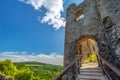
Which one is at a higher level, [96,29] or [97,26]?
[97,26]

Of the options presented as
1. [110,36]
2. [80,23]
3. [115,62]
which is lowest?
[115,62]

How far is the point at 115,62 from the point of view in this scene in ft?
19.5

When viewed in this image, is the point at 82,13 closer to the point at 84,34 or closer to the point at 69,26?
the point at 69,26

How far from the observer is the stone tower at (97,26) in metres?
5.90

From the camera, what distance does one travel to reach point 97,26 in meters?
7.89

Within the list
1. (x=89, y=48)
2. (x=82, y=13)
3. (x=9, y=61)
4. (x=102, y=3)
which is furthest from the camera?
(x=9, y=61)

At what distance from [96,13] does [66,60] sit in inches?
139

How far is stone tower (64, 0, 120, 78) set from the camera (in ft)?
19.4

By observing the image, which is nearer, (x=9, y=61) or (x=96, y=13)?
(x=96, y=13)

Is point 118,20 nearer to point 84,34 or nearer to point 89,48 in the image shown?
point 84,34

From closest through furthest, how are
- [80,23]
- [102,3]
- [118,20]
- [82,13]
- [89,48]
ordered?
1. [118,20]
2. [102,3]
3. [80,23]
4. [82,13]
5. [89,48]

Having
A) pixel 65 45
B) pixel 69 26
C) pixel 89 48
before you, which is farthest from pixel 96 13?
pixel 89 48

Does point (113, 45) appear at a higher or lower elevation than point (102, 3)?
lower

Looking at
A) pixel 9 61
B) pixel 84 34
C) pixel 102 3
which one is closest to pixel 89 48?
pixel 84 34
